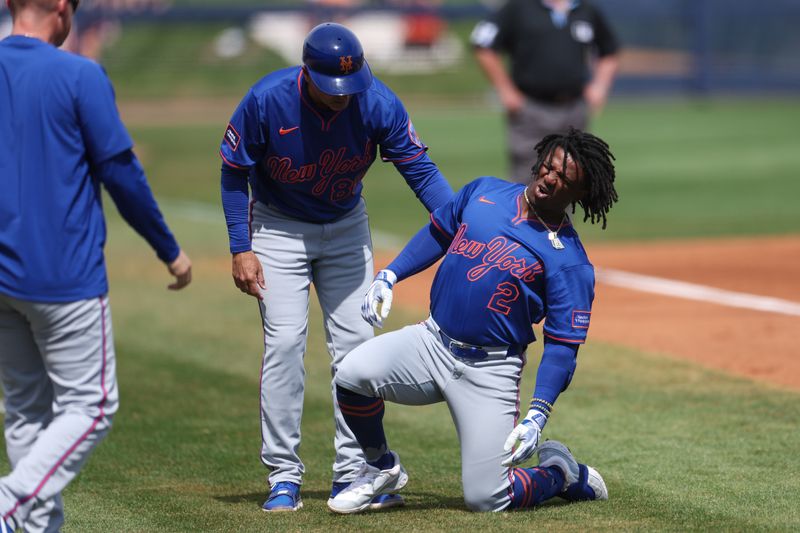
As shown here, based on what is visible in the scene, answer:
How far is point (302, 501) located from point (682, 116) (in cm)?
2141

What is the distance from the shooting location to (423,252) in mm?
5500

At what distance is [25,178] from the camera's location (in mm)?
4152

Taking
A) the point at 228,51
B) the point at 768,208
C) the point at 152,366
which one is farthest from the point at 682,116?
the point at 152,366

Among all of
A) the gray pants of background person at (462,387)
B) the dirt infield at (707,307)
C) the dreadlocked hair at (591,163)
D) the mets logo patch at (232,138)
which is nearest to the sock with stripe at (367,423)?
the gray pants of background person at (462,387)

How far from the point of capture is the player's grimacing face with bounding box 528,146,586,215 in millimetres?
5121

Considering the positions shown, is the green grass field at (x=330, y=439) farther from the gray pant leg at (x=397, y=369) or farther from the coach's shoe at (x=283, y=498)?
the gray pant leg at (x=397, y=369)

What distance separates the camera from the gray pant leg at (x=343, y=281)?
5668 millimetres

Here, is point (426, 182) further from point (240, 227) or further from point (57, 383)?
point (57, 383)

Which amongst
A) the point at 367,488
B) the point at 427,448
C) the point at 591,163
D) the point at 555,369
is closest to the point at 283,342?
the point at 367,488

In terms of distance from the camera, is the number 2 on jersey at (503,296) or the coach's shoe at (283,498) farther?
the coach's shoe at (283,498)

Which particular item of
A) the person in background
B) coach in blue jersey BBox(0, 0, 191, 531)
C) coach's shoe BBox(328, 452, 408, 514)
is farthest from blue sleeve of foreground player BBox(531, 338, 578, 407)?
the person in background

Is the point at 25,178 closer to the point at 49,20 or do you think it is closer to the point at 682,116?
the point at 49,20

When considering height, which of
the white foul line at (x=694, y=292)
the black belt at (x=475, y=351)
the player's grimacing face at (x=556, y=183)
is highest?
the player's grimacing face at (x=556, y=183)

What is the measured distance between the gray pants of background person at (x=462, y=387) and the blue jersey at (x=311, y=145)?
69 cm
